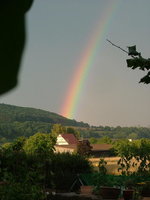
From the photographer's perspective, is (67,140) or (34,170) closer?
(34,170)

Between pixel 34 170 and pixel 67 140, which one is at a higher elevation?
pixel 67 140

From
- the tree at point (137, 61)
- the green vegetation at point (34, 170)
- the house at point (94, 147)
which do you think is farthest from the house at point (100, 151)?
the tree at point (137, 61)

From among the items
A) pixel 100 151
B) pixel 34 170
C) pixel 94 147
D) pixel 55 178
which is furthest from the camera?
pixel 94 147

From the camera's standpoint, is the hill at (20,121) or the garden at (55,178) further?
the garden at (55,178)

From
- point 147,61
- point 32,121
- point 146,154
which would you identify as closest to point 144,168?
point 146,154

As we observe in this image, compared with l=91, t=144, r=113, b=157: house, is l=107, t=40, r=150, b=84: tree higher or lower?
lower

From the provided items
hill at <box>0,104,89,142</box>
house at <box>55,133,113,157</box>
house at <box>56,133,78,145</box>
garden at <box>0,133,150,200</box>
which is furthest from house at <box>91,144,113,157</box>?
hill at <box>0,104,89,142</box>

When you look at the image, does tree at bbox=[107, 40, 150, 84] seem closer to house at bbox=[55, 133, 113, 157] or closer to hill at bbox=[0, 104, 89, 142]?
hill at bbox=[0, 104, 89, 142]

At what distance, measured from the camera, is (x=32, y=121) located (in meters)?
0.58

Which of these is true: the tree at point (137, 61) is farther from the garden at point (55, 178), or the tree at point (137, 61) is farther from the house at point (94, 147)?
the house at point (94, 147)

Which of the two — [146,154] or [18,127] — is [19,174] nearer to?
[146,154]

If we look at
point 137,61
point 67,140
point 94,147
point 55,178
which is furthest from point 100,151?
point 137,61

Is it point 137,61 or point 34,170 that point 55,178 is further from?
point 137,61

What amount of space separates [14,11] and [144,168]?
17.4 m
